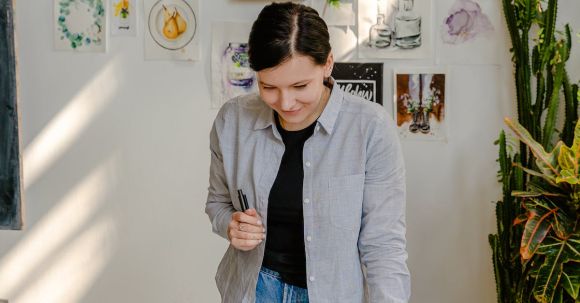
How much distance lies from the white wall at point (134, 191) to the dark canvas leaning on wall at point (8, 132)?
0.05 metres

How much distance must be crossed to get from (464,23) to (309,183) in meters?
1.32

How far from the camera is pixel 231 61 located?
2.80m

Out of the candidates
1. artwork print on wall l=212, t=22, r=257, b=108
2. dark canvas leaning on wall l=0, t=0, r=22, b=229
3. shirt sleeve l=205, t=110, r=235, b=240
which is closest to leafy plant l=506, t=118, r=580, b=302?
shirt sleeve l=205, t=110, r=235, b=240

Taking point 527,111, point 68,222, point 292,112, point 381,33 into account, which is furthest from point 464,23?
point 68,222

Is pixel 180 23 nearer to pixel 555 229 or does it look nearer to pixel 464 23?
pixel 464 23

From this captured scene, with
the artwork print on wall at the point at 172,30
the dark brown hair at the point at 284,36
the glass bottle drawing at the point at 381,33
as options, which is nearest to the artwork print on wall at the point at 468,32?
the glass bottle drawing at the point at 381,33

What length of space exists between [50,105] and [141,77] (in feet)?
1.49

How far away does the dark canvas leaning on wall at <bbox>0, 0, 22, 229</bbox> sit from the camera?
2973mm

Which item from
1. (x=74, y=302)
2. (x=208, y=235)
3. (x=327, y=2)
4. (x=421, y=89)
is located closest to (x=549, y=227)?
(x=421, y=89)

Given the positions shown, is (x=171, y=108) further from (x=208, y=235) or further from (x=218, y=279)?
(x=218, y=279)

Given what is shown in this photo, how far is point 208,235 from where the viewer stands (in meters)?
2.95

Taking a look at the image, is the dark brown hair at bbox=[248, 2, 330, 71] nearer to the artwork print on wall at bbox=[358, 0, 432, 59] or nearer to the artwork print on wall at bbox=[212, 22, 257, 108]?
the artwork print on wall at bbox=[358, 0, 432, 59]

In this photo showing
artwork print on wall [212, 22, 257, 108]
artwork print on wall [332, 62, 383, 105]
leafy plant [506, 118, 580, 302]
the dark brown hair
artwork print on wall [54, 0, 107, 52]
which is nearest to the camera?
the dark brown hair

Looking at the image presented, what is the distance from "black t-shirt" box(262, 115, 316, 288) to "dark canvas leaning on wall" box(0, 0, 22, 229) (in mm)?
1830
